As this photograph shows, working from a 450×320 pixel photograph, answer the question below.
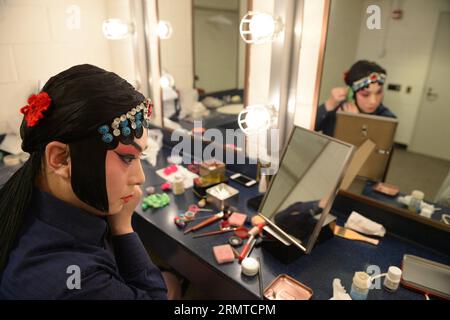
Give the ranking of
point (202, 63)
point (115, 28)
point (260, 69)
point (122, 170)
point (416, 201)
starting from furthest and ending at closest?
1. point (115, 28)
2. point (202, 63)
3. point (260, 69)
4. point (416, 201)
5. point (122, 170)

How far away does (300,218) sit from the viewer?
46.8 inches

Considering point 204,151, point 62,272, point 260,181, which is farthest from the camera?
point 204,151

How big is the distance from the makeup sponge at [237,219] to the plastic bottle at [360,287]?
0.52 meters

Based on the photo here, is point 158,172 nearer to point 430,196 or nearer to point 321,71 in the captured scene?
point 321,71

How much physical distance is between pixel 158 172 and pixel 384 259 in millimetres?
1294

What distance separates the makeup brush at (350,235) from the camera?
1.27 metres

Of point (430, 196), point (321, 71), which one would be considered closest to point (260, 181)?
point (321, 71)

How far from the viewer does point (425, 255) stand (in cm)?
120

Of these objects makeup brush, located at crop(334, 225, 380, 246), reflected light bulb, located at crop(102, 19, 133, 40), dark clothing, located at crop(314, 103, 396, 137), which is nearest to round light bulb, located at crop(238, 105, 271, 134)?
dark clothing, located at crop(314, 103, 396, 137)

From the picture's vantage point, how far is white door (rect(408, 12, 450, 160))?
3.71 ft

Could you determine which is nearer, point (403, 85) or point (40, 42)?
point (403, 85)

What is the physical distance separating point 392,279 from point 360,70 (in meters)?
0.84

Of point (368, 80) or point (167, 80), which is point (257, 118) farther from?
point (167, 80)

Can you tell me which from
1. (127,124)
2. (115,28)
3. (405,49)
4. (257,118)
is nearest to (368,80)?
(405,49)
